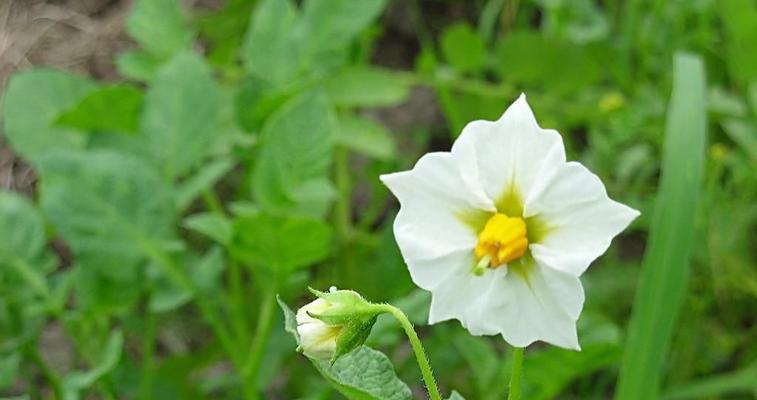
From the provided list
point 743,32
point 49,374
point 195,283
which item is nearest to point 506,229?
point 195,283

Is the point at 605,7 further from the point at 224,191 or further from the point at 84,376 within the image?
the point at 84,376

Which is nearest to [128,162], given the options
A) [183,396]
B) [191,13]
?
[183,396]

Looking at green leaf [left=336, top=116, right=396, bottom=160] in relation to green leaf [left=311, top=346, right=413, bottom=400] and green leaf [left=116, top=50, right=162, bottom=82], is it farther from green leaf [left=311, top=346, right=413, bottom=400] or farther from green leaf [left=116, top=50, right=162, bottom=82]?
green leaf [left=311, top=346, right=413, bottom=400]

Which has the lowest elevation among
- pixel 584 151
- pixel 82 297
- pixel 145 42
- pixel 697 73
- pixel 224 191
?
pixel 224 191

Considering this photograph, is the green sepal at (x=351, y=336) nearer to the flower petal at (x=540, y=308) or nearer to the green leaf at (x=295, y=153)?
the flower petal at (x=540, y=308)

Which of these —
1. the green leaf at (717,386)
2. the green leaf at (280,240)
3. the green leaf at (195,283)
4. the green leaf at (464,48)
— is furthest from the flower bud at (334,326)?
the green leaf at (464,48)

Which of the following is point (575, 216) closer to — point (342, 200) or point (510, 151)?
point (510, 151)
